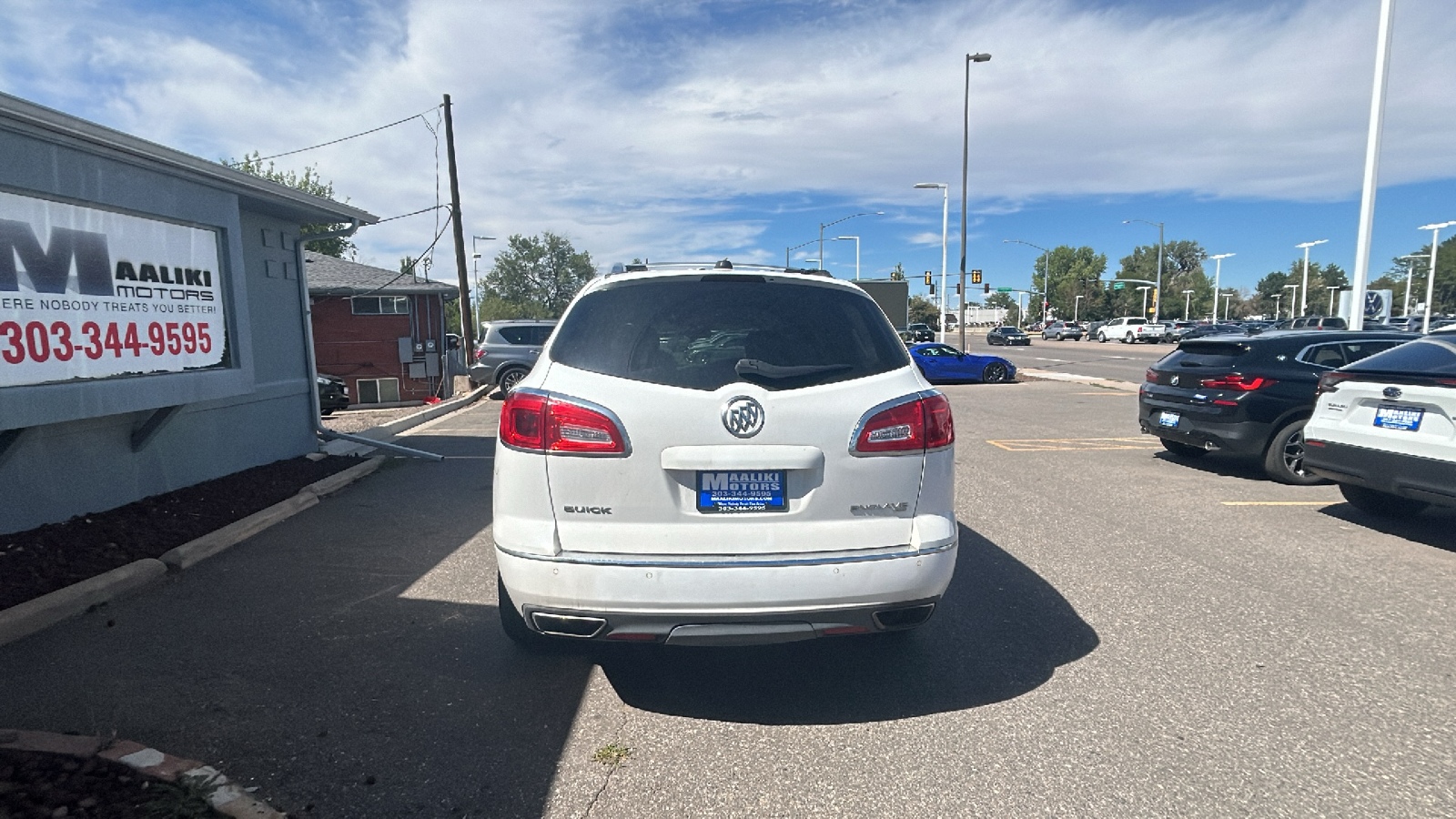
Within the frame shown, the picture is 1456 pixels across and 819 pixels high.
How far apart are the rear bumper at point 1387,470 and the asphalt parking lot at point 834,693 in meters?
0.47

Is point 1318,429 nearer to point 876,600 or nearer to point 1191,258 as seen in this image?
point 876,600

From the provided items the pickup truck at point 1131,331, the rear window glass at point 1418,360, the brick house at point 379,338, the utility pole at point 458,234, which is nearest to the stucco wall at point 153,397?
the rear window glass at point 1418,360

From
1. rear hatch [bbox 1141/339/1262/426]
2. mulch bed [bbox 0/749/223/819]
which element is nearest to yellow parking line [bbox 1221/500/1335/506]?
rear hatch [bbox 1141/339/1262/426]

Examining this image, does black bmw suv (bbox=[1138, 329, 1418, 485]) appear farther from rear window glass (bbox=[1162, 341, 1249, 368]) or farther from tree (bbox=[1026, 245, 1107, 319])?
tree (bbox=[1026, 245, 1107, 319])

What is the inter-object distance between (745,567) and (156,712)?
2.48m

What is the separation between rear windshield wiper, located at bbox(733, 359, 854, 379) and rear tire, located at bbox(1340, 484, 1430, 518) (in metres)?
5.57

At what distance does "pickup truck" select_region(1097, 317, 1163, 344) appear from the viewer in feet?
192

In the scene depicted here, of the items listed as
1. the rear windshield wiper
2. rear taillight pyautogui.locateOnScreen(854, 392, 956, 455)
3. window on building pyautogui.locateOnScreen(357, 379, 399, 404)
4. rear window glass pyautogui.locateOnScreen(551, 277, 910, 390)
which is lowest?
window on building pyautogui.locateOnScreen(357, 379, 399, 404)

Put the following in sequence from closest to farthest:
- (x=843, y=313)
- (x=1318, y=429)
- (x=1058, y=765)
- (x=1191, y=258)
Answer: (x=1058, y=765)
(x=843, y=313)
(x=1318, y=429)
(x=1191, y=258)

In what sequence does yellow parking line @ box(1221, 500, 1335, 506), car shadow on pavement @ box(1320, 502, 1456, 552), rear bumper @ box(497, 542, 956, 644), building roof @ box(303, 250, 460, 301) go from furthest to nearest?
1. building roof @ box(303, 250, 460, 301)
2. yellow parking line @ box(1221, 500, 1335, 506)
3. car shadow on pavement @ box(1320, 502, 1456, 552)
4. rear bumper @ box(497, 542, 956, 644)

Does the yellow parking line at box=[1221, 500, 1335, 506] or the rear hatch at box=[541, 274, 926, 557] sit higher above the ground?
the rear hatch at box=[541, 274, 926, 557]

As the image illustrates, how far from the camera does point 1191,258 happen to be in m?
143

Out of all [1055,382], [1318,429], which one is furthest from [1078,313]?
[1318,429]

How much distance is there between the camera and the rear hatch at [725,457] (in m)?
2.96
